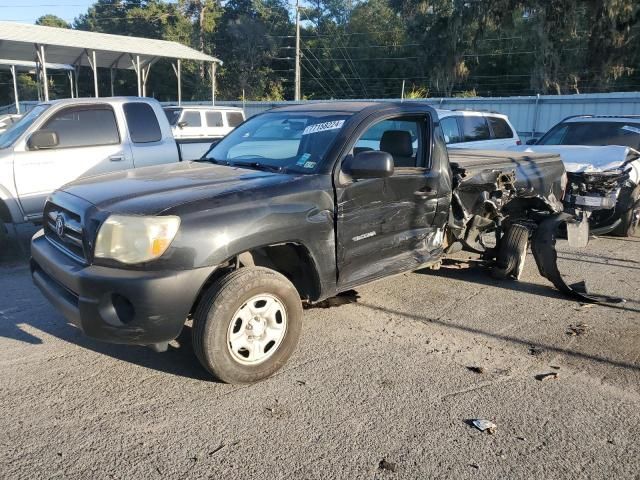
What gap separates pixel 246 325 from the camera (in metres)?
3.68

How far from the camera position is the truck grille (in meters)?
3.66

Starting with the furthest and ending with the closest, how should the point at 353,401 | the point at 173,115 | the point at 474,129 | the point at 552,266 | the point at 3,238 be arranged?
the point at 173,115
the point at 474,129
the point at 3,238
the point at 552,266
the point at 353,401

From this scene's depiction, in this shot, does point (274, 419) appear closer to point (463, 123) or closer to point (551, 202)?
point (551, 202)

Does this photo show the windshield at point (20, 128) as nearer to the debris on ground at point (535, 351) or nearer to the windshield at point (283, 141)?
the windshield at point (283, 141)

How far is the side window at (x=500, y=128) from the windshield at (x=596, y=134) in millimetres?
1899

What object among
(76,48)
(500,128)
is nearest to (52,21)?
(76,48)

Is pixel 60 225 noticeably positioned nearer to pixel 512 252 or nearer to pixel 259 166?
pixel 259 166

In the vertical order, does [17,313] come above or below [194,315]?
below

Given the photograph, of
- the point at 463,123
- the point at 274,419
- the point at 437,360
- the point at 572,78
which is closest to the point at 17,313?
the point at 274,419

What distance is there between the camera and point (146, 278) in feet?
10.7

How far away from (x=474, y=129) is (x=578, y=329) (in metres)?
7.56

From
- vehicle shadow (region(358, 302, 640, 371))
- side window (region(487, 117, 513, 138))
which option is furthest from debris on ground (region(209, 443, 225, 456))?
side window (region(487, 117, 513, 138))

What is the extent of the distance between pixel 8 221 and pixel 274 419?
17.4ft

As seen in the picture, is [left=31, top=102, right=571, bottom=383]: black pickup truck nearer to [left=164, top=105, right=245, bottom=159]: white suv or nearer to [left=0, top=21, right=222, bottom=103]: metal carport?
[left=164, top=105, right=245, bottom=159]: white suv
